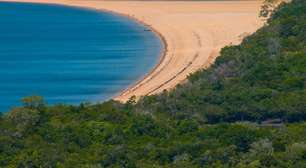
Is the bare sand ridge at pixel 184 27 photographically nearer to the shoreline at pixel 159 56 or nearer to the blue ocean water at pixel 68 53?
the shoreline at pixel 159 56

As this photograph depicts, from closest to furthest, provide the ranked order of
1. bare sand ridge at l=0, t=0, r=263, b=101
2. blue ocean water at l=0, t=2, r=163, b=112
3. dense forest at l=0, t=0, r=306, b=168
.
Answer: dense forest at l=0, t=0, r=306, b=168 < blue ocean water at l=0, t=2, r=163, b=112 < bare sand ridge at l=0, t=0, r=263, b=101

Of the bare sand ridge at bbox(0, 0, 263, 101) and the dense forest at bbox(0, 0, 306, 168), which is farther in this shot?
the bare sand ridge at bbox(0, 0, 263, 101)

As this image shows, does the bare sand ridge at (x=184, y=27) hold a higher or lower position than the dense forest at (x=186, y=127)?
higher

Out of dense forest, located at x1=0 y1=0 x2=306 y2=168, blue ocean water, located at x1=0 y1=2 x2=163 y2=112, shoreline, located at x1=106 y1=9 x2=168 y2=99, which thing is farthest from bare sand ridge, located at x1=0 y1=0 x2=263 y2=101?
dense forest, located at x1=0 y1=0 x2=306 y2=168

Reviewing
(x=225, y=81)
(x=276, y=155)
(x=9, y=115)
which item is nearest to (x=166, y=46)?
(x=225, y=81)

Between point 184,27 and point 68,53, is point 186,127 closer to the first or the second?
point 68,53

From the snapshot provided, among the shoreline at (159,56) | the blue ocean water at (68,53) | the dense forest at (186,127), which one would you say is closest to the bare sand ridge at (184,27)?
the shoreline at (159,56)

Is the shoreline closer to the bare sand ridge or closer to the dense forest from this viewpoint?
the bare sand ridge
